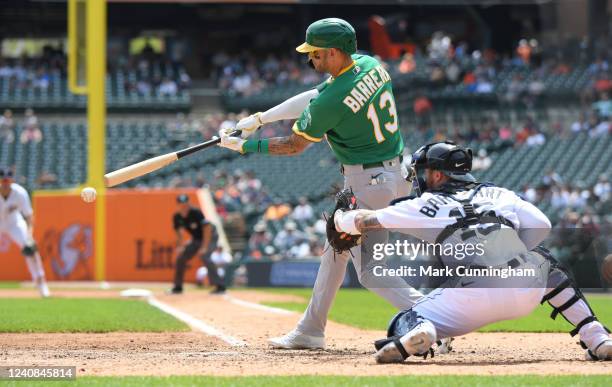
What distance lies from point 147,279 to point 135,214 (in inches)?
50.4

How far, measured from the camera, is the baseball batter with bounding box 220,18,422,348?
6742 millimetres

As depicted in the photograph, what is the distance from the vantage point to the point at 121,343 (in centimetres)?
803

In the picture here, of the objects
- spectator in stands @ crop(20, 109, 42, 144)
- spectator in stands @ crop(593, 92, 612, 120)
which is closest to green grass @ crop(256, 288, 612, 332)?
spectator in stands @ crop(593, 92, 612, 120)

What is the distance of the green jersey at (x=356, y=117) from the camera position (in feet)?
22.0

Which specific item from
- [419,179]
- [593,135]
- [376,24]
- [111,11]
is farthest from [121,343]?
[111,11]

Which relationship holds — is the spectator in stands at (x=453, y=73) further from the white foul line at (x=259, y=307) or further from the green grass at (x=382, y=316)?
the white foul line at (x=259, y=307)

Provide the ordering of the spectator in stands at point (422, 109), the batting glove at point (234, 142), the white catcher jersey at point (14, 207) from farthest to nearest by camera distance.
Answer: the spectator in stands at point (422, 109)
the white catcher jersey at point (14, 207)
the batting glove at point (234, 142)

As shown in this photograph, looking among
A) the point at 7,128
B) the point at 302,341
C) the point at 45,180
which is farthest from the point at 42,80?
the point at 302,341

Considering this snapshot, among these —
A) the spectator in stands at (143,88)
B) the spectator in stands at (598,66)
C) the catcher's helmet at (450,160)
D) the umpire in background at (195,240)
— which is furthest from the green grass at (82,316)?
the spectator in stands at (143,88)

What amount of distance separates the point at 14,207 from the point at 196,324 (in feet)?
18.8

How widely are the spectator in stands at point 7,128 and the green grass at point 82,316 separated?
567 inches

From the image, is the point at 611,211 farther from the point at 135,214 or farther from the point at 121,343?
the point at 121,343

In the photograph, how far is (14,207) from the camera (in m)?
14.8

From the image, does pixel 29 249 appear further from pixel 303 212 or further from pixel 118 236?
pixel 303 212
